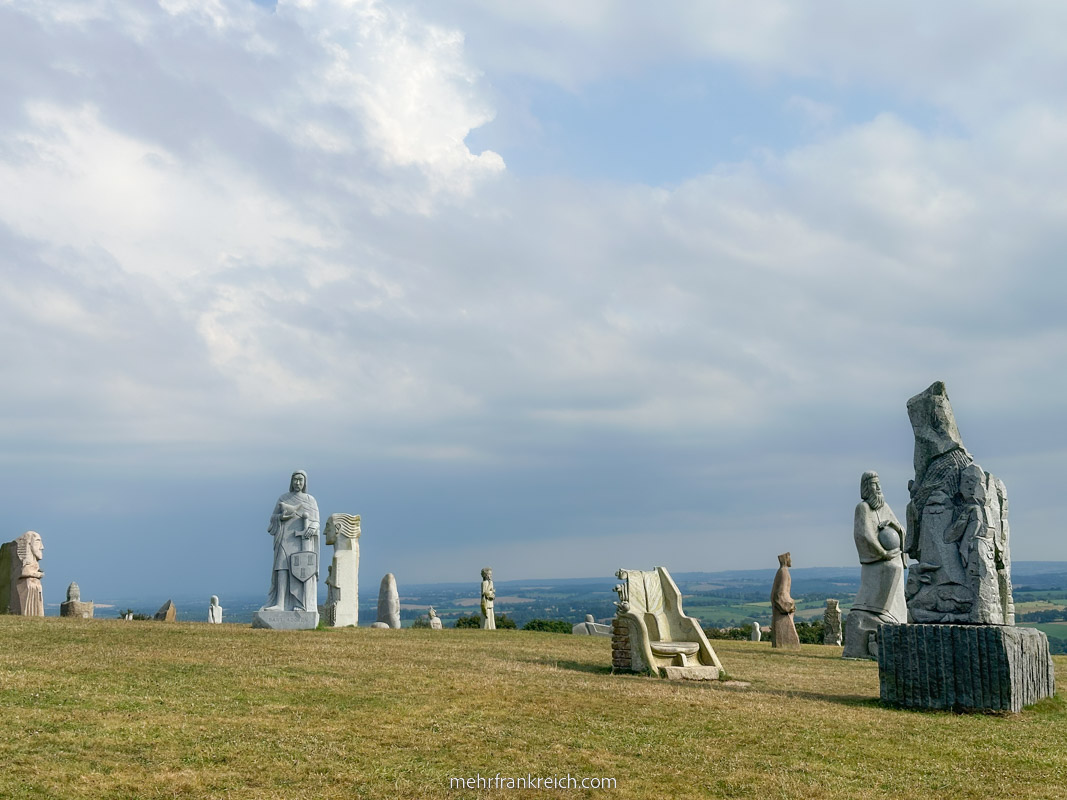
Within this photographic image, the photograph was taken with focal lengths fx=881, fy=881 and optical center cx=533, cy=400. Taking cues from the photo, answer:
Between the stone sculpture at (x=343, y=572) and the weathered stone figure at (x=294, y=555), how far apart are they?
2.19m

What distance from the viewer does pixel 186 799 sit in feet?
20.8

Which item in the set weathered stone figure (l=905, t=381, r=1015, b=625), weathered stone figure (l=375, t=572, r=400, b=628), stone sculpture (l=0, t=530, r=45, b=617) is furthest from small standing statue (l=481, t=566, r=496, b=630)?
weathered stone figure (l=905, t=381, r=1015, b=625)

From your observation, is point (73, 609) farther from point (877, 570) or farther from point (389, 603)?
point (877, 570)

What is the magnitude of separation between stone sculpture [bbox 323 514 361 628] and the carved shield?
248 centimetres

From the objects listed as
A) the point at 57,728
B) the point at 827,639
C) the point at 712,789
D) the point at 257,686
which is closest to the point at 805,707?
the point at 712,789

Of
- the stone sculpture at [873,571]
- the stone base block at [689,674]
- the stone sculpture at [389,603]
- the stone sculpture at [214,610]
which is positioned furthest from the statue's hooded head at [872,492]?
the stone sculpture at [214,610]

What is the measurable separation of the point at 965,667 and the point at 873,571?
9037mm

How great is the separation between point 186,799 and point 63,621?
14386 mm

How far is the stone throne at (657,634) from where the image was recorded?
13227 mm

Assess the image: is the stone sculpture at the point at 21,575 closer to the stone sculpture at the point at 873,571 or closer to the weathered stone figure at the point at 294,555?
the weathered stone figure at the point at 294,555

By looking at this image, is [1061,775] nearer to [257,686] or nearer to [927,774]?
[927,774]

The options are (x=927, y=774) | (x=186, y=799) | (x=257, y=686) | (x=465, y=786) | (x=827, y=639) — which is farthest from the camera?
(x=827, y=639)

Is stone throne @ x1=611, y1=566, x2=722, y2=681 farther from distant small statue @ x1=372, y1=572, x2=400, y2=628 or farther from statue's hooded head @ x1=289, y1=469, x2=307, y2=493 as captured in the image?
distant small statue @ x1=372, y1=572, x2=400, y2=628

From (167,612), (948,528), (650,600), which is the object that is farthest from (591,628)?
(948,528)
